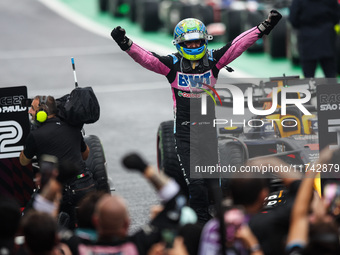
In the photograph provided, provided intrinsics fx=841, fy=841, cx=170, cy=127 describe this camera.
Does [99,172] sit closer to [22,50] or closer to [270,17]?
[270,17]

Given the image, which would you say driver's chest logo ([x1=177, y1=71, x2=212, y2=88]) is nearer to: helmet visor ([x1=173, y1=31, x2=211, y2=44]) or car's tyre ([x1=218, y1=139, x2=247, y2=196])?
helmet visor ([x1=173, y1=31, x2=211, y2=44])

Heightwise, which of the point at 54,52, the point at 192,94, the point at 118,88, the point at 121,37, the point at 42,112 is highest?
the point at 54,52

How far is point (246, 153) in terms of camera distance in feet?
32.5

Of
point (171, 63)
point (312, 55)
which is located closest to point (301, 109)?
point (171, 63)

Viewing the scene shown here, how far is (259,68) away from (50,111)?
37.0ft

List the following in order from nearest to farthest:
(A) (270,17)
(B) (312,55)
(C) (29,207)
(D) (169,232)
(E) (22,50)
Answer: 1. (D) (169,232)
2. (C) (29,207)
3. (A) (270,17)
4. (B) (312,55)
5. (E) (22,50)

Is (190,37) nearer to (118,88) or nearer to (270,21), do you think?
(270,21)

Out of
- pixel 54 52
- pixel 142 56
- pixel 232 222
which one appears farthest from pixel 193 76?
pixel 54 52

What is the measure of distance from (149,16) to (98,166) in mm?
14859

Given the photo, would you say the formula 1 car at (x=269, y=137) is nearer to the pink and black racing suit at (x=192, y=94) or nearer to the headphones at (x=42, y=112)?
the pink and black racing suit at (x=192, y=94)

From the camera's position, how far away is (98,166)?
10.0m

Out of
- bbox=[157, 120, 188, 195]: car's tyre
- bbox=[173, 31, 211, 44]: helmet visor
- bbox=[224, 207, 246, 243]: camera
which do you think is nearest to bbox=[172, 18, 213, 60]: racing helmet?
bbox=[173, 31, 211, 44]: helmet visor

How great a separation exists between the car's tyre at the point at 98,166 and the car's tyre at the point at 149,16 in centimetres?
1439

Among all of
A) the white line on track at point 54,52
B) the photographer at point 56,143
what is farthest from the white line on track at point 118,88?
the photographer at point 56,143
